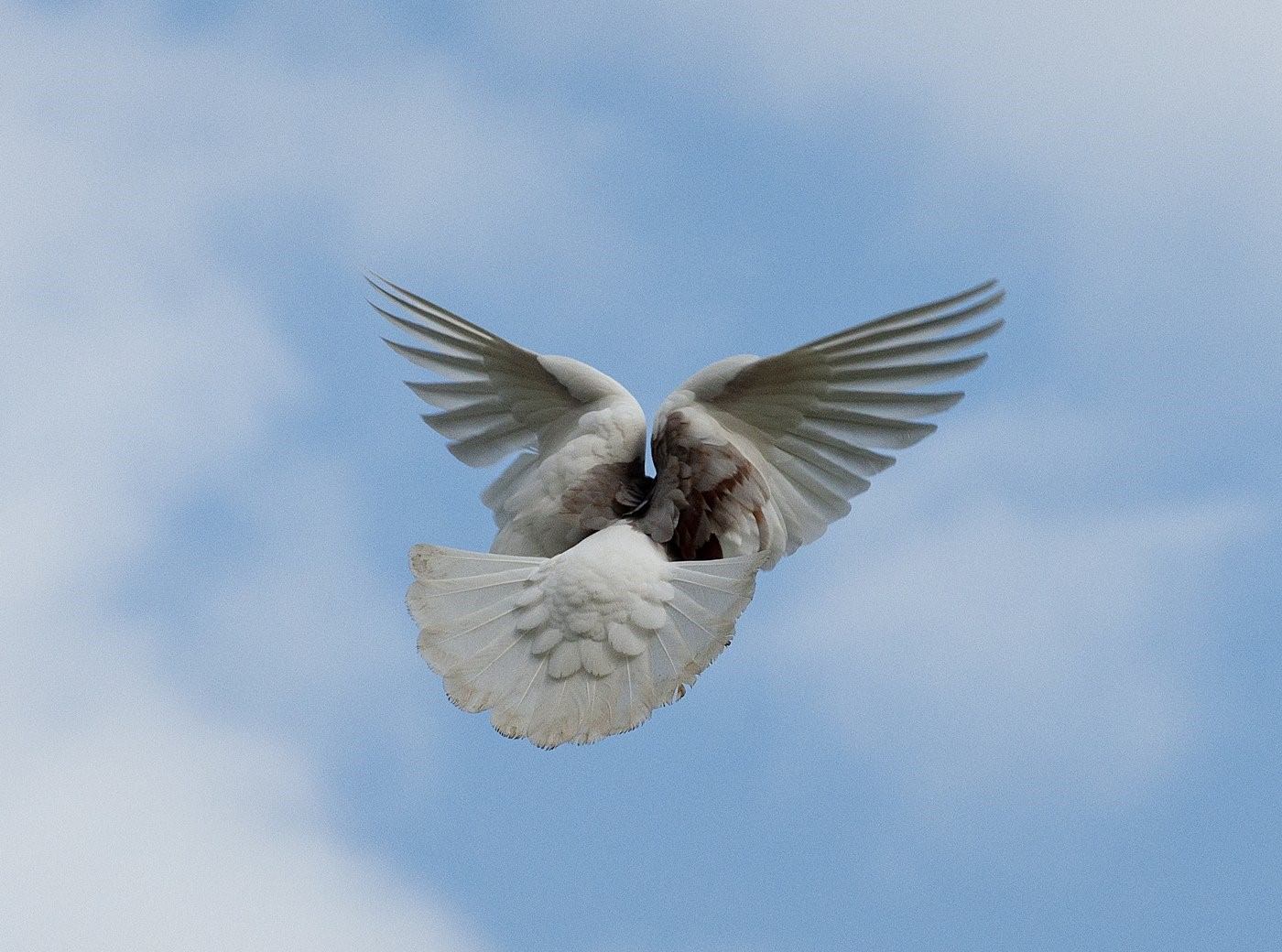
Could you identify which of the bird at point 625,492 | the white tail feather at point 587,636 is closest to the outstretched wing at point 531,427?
the bird at point 625,492

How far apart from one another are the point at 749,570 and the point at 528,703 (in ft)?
2.34

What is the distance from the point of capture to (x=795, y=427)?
5.38 meters

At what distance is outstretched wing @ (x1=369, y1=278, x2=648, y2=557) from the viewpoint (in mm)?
5305

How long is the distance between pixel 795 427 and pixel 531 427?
3.05 ft

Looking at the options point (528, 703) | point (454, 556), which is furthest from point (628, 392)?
point (528, 703)

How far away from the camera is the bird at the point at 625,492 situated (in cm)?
470

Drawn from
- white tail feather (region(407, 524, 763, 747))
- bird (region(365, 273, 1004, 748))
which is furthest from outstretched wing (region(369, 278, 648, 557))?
white tail feather (region(407, 524, 763, 747))

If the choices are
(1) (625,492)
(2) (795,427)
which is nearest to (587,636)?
(1) (625,492)

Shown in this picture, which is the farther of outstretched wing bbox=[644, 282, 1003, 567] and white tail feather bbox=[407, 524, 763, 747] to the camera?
outstretched wing bbox=[644, 282, 1003, 567]

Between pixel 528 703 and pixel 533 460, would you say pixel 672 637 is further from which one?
pixel 533 460

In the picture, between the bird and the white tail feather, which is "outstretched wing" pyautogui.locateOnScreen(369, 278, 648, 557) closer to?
the bird

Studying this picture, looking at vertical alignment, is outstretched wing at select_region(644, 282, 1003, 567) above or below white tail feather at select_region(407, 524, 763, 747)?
above

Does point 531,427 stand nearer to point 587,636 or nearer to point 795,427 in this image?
point 795,427

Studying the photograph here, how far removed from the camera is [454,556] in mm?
5051
